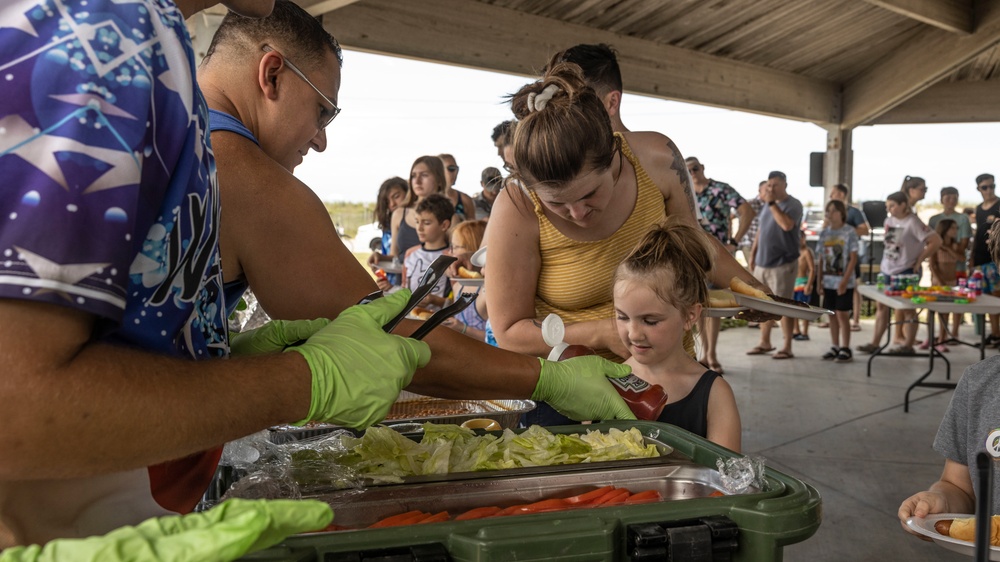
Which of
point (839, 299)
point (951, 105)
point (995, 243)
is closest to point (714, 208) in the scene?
point (839, 299)

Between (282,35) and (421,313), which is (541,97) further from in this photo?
(421,313)

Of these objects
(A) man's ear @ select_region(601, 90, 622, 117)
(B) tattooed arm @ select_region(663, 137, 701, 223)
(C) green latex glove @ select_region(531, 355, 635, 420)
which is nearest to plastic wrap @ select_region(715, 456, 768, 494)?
(C) green latex glove @ select_region(531, 355, 635, 420)

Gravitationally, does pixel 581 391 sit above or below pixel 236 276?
below

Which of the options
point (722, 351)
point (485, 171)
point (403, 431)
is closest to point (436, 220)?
point (485, 171)

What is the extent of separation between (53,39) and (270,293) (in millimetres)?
824

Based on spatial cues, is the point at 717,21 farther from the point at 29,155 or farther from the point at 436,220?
the point at 29,155

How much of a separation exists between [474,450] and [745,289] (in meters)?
1.27

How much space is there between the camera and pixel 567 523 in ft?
3.31

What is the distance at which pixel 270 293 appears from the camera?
155 cm

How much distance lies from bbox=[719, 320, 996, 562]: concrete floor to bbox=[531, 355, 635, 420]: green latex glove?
1.98m

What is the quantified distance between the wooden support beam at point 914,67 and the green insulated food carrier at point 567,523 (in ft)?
29.1

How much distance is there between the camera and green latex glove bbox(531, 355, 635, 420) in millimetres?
1652

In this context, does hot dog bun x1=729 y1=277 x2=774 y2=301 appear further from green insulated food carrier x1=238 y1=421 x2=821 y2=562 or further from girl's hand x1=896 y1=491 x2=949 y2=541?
green insulated food carrier x1=238 y1=421 x2=821 y2=562

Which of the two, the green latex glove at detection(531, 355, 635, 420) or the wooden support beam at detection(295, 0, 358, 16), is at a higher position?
the wooden support beam at detection(295, 0, 358, 16)
